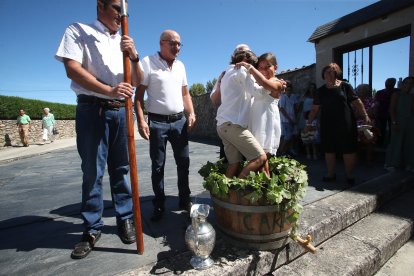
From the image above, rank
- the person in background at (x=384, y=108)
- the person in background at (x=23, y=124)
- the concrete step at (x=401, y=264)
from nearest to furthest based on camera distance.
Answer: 1. the concrete step at (x=401, y=264)
2. the person in background at (x=384, y=108)
3. the person in background at (x=23, y=124)

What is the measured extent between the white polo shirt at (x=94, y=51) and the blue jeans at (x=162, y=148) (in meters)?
0.68

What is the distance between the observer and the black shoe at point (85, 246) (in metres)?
2.03

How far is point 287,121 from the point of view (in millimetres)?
6270

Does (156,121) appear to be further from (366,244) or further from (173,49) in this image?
(366,244)

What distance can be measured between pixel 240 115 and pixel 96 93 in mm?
1317

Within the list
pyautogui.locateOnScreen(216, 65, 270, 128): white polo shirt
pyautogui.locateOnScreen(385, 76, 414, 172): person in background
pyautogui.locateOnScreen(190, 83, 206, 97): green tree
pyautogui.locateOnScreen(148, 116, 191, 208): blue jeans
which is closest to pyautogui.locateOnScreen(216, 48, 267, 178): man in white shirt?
pyautogui.locateOnScreen(216, 65, 270, 128): white polo shirt

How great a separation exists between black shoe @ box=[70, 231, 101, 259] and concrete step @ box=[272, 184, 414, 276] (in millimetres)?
1609

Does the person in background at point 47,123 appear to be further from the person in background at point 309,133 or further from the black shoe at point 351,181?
the black shoe at point 351,181

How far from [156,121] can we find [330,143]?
290cm

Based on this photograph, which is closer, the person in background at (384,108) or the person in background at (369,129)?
the person in background at (369,129)

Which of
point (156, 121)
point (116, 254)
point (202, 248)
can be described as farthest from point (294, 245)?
point (156, 121)

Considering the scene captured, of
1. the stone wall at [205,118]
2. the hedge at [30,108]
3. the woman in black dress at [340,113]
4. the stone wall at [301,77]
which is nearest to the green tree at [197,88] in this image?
the hedge at [30,108]

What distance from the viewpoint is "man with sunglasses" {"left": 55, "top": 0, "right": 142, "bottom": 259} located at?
1998mm

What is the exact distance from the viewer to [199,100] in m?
16.8
